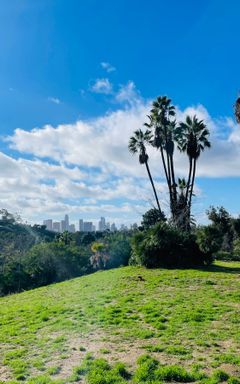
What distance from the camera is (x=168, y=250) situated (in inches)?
767

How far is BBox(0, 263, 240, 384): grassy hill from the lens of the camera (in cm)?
494

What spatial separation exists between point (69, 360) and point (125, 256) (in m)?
28.7

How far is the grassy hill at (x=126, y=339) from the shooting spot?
494 cm

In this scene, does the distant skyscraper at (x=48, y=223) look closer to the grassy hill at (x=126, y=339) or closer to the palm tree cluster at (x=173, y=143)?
the palm tree cluster at (x=173, y=143)

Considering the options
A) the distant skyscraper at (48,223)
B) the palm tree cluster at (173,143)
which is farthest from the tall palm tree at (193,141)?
the distant skyscraper at (48,223)

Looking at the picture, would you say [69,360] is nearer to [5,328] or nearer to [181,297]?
[5,328]

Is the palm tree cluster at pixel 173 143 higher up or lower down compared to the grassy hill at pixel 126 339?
higher up

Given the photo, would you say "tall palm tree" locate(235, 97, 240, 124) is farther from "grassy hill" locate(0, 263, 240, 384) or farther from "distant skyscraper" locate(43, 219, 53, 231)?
"distant skyscraper" locate(43, 219, 53, 231)

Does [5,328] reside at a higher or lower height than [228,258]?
lower

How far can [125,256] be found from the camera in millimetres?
34000

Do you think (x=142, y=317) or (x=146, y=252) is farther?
(x=146, y=252)

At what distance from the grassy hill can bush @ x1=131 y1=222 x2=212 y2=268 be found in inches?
322

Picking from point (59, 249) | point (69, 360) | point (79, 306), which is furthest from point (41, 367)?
point (59, 249)

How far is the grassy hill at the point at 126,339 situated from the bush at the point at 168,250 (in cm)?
819
